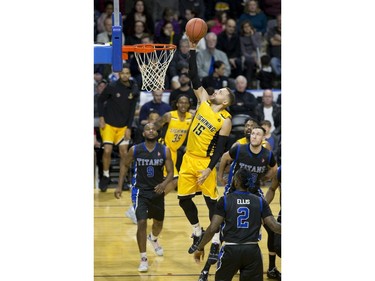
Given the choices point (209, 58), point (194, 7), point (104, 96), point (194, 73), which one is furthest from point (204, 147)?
point (194, 7)

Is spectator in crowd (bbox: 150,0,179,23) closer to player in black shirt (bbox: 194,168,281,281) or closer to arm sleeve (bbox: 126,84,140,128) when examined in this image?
arm sleeve (bbox: 126,84,140,128)

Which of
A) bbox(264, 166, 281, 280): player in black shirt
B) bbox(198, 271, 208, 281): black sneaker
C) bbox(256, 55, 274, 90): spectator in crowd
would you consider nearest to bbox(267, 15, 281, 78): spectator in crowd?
bbox(256, 55, 274, 90): spectator in crowd

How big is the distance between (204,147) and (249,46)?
19.2ft

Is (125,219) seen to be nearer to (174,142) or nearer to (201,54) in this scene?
(174,142)

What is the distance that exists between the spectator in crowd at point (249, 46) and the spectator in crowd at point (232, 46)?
0.12 m

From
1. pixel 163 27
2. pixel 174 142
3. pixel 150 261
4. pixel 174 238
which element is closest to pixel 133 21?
pixel 163 27

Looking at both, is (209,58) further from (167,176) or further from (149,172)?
(167,176)

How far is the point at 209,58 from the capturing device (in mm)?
14047

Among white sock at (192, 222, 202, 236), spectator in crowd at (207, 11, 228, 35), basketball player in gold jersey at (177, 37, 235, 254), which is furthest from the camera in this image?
→ spectator in crowd at (207, 11, 228, 35)

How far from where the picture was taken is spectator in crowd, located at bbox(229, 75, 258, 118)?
13.2 metres

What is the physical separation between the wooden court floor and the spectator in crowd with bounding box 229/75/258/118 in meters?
1.29

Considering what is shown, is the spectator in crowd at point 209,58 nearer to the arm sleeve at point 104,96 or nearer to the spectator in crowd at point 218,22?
the spectator in crowd at point 218,22

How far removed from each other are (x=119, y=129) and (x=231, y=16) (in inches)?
154
